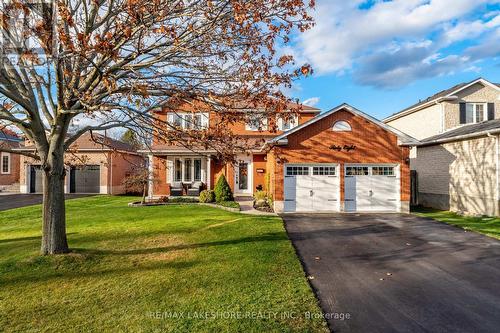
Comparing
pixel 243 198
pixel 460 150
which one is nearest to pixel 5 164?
pixel 243 198

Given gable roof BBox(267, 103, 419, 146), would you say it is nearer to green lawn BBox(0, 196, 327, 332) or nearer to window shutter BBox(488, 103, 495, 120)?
green lawn BBox(0, 196, 327, 332)

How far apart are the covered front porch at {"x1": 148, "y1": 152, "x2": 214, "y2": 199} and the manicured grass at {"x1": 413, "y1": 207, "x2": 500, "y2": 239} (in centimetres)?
1318

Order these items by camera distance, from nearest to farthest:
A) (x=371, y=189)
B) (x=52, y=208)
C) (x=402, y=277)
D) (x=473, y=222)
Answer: (x=402, y=277) → (x=52, y=208) → (x=473, y=222) → (x=371, y=189)

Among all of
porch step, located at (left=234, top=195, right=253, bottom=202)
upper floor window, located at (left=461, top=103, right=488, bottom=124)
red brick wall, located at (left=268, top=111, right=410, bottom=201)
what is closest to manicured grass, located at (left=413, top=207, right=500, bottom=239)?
red brick wall, located at (left=268, top=111, right=410, bottom=201)

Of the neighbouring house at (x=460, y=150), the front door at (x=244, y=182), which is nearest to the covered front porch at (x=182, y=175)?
the front door at (x=244, y=182)

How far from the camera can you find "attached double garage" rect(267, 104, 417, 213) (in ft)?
49.7

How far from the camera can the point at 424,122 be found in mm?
21516

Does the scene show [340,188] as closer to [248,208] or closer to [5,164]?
[248,208]

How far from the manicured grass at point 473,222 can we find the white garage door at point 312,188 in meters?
4.54

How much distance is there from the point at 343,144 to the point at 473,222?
21.3ft

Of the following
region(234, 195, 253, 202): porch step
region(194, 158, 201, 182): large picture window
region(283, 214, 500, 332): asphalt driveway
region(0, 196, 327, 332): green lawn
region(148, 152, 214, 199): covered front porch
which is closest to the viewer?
region(0, 196, 327, 332): green lawn

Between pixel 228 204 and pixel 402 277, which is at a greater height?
pixel 228 204

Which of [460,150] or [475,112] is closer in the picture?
[460,150]

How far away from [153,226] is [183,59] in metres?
6.63
